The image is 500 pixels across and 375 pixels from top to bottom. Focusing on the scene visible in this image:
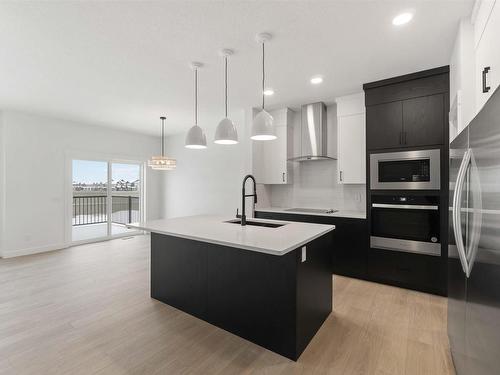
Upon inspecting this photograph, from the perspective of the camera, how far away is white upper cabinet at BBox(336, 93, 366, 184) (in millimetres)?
3622

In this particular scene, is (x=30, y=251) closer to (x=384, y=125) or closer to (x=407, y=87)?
(x=384, y=125)

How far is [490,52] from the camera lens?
61.9 inches

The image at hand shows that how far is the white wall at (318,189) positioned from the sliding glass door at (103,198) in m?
3.81

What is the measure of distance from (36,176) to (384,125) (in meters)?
6.12

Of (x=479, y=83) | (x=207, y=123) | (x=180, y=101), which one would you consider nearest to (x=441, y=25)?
(x=479, y=83)

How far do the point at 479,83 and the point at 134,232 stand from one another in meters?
7.02

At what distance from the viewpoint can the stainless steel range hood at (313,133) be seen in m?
4.04

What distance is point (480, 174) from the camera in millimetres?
1183

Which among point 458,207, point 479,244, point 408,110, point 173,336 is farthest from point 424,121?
point 173,336

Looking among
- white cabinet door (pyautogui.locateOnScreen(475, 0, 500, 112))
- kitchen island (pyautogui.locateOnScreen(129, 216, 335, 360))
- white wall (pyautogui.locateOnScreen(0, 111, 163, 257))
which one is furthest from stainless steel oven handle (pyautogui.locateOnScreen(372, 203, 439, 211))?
white wall (pyautogui.locateOnScreen(0, 111, 163, 257))

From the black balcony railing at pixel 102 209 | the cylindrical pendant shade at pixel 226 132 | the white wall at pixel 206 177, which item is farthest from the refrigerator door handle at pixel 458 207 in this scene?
the black balcony railing at pixel 102 209

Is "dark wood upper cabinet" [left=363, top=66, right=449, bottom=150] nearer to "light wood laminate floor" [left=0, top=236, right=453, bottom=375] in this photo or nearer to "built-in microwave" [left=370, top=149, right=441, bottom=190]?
"built-in microwave" [left=370, top=149, right=441, bottom=190]

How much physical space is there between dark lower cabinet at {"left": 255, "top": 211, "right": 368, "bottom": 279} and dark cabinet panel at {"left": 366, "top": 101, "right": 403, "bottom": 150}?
3.49 ft

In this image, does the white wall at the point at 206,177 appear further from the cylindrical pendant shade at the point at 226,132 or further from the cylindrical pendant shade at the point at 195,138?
the cylindrical pendant shade at the point at 226,132
